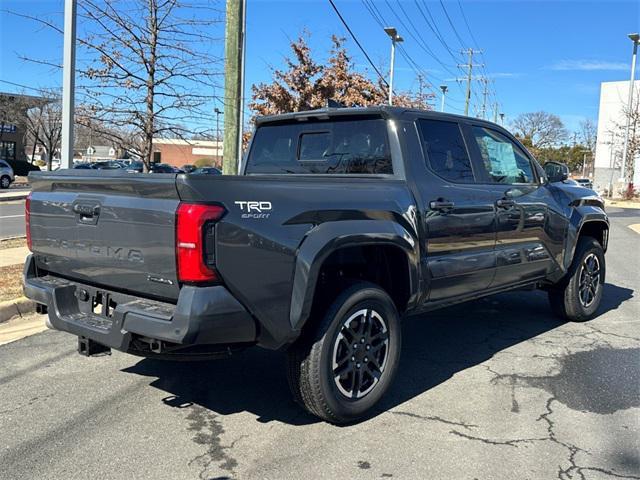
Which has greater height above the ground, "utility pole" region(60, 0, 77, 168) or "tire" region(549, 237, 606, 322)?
"utility pole" region(60, 0, 77, 168)

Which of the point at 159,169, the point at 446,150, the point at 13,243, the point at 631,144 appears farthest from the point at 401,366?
the point at 631,144

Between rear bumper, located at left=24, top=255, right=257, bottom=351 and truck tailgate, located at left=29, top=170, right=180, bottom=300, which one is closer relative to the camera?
rear bumper, located at left=24, top=255, right=257, bottom=351

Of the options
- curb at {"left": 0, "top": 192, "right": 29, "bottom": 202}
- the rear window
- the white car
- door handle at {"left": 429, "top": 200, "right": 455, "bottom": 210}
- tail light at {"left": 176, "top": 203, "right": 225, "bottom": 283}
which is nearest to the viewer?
tail light at {"left": 176, "top": 203, "right": 225, "bottom": 283}

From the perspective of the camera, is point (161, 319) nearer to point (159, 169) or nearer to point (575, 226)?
point (575, 226)

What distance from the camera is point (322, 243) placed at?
3.54 m

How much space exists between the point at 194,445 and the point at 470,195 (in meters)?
2.77

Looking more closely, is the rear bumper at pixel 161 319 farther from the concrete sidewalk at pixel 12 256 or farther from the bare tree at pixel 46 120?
Result: the bare tree at pixel 46 120

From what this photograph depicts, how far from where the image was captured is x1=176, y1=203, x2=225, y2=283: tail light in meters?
3.04

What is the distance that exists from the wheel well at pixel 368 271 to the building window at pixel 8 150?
171 ft

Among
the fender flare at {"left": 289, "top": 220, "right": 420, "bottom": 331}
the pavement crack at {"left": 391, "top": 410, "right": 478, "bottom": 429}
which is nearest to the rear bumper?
the fender flare at {"left": 289, "top": 220, "right": 420, "bottom": 331}

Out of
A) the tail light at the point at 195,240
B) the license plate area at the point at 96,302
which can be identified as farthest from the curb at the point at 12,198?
the tail light at the point at 195,240

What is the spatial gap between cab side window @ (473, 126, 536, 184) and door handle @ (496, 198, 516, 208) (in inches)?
8.2

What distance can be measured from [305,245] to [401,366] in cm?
200

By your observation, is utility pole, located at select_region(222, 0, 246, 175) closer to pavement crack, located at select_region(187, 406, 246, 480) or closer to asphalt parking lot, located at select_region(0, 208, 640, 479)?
asphalt parking lot, located at select_region(0, 208, 640, 479)
